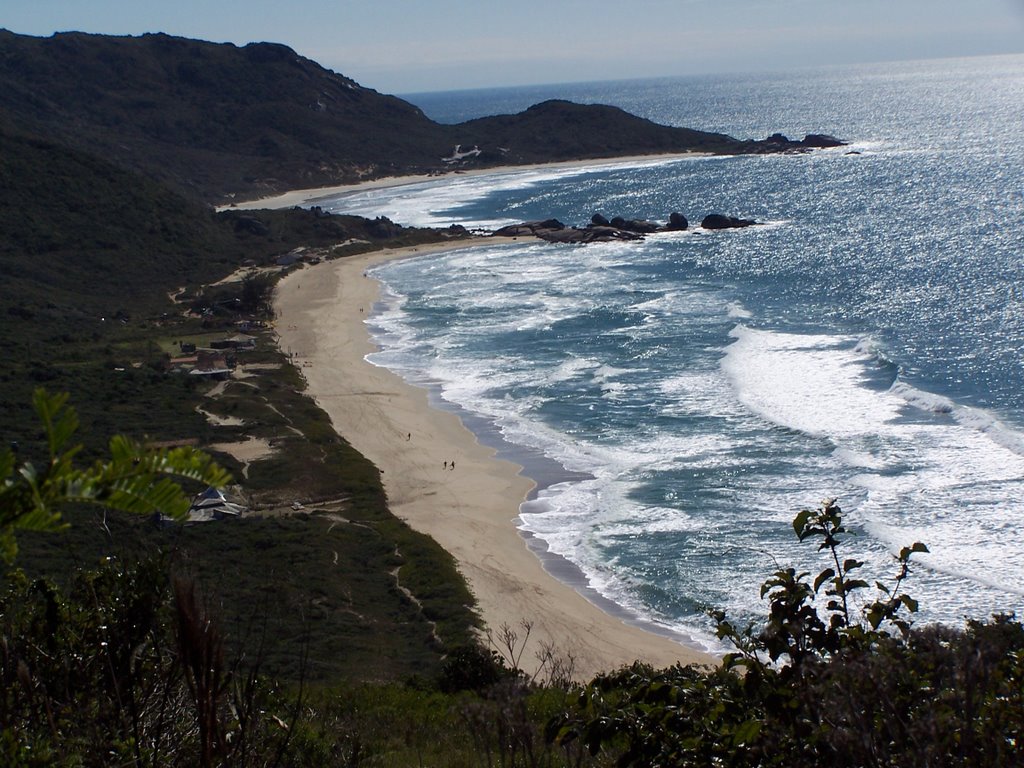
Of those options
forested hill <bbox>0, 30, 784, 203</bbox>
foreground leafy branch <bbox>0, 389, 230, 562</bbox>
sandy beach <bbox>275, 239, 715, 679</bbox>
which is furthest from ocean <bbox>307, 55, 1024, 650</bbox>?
forested hill <bbox>0, 30, 784, 203</bbox>

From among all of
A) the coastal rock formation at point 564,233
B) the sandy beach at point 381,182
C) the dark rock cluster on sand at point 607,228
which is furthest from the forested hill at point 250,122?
the dark rock cluster on sand at point 607,228

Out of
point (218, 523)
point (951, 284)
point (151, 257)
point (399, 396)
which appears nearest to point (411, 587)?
point (218, 523)

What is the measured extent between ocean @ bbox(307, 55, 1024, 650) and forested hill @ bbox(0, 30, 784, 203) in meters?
50.9

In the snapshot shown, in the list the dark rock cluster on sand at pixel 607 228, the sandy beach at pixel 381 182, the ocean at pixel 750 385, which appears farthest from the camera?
the sandy beach at pixel 381 182

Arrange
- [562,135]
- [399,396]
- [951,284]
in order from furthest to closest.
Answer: [562,135] → [951,284] → [399,396]

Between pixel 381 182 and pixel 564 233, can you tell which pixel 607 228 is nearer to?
pixel 564 233

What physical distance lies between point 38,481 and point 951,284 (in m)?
49.7

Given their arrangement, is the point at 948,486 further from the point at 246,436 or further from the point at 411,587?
the point at 246,436

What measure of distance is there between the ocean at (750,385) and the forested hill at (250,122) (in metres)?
50.9

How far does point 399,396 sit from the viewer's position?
117 ft

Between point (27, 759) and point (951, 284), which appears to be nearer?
point (27, 759)

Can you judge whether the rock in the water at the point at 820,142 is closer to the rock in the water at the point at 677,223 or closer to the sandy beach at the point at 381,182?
the sandy beach at the point at 381,182

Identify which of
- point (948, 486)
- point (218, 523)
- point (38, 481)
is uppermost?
point (38, 481)

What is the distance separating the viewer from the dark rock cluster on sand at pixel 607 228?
7362 centimetres
